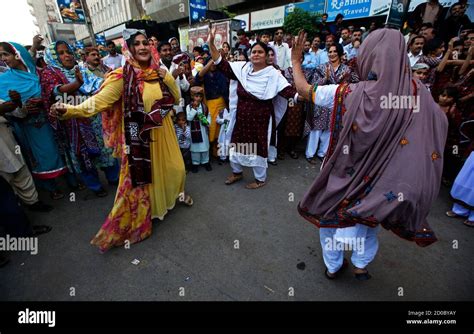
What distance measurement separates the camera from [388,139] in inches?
60.0

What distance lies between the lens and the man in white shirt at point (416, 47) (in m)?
4.35

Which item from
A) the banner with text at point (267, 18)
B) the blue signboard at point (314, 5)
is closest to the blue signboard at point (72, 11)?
the banner with text at point (267, 18)

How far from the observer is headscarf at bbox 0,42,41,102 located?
275 cm

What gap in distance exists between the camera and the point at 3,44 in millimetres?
2713

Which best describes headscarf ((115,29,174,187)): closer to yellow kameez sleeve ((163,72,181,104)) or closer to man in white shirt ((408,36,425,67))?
yellow kameez sleeve ((163,72,181,104))

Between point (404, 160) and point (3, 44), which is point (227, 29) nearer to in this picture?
point (3, 44)

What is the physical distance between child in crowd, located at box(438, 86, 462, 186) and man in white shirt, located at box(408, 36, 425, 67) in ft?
4.24

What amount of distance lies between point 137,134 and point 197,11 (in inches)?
526

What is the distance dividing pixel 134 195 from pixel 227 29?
11444 millimetres

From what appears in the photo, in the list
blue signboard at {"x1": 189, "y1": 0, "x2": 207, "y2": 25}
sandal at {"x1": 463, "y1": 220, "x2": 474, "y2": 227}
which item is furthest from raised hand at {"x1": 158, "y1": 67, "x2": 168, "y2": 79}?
blue signboard at {"x1": 189, "y1": 0, "x2": 207, "y2": 25}

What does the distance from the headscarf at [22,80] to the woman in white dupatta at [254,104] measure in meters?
2.10

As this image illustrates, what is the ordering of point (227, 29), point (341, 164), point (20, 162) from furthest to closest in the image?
point (227, 29)
point (20, 162)
point (341, 164)
